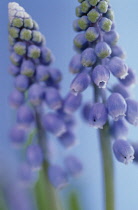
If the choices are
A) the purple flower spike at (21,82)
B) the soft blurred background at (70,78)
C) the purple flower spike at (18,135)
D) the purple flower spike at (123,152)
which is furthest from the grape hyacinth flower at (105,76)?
the soft blurred background at (70,78)

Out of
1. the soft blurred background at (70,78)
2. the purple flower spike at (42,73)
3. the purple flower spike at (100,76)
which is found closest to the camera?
the purple flower spike at (100,76)

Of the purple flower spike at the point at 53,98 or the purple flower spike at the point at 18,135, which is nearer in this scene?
the purple flower spike at the point at 53,98

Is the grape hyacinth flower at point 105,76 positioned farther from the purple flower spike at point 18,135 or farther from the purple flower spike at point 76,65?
the purple flower spike at point 18,135

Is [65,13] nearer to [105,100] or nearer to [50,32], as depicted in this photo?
[50,32]

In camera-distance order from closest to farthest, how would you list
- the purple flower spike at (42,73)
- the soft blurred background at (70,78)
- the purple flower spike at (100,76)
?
the purple flower spike at (100,76) → the purple flower spike at (42,73) → the soft blurred background at (70,78)

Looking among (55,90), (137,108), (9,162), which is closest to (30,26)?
(55,90)

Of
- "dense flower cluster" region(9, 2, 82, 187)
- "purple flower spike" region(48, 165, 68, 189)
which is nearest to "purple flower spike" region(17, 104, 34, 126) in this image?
"dense flower cluster" region(9, 2, 82, 187)

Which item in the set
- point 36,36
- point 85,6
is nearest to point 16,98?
point 36,36
